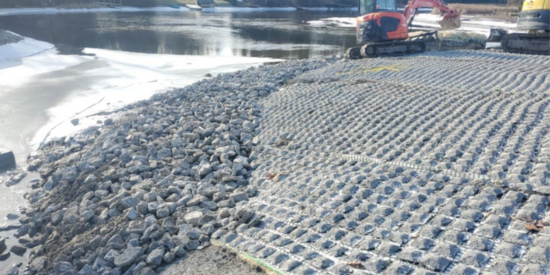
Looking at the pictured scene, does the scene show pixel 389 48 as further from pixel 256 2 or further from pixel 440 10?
pixel 256 2

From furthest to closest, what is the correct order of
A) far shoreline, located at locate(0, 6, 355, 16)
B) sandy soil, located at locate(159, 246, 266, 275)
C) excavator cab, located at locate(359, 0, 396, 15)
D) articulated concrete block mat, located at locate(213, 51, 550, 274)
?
1. far shoreline, located at locate(0, 6, 355, 16)
2. excavator cab, located at locate(359, 0, 396, 15)
3. sandy soil, located at locate(159, 246, 266, 275)
4. articulated concrete block mat, located at locate(213, 51, 550, 274)

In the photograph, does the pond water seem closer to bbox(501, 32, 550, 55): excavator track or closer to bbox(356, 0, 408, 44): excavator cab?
bbox(356, 0, 408, 44): excavator cab

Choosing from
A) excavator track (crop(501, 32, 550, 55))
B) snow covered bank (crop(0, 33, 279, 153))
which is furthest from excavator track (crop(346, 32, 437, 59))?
snow covered bank (crop(0, 33, 279, 153))

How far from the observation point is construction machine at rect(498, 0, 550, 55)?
1098 cm

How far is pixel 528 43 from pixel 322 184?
35.3 ft

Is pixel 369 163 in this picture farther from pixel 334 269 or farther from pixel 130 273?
pixel 130 273

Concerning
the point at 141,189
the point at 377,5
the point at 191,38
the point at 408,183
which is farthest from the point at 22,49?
the point at 408,183

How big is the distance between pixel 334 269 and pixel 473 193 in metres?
1.59

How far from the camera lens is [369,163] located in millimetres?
4703

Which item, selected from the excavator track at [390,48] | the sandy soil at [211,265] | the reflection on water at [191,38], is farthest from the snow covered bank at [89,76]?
the sandy soil at [211,265]

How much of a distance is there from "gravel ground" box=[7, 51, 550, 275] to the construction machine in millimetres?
4382

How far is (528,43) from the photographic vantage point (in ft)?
38.9

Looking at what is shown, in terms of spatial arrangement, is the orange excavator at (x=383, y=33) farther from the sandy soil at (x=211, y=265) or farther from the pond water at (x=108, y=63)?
the sandy soil at (x=211, y=265)

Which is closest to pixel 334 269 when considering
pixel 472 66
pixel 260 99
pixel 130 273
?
pixel 130 273
